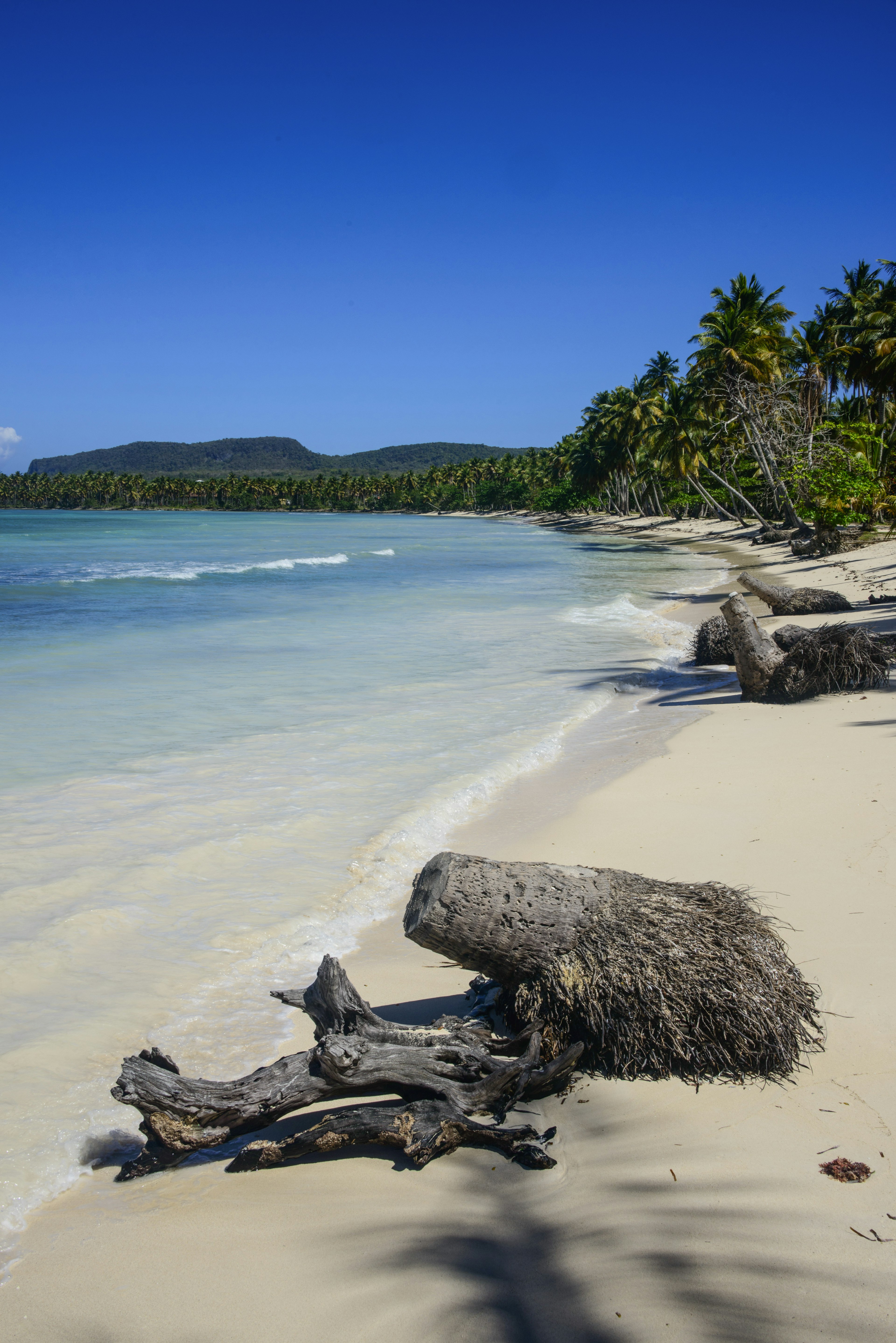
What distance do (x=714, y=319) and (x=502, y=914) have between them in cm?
4051

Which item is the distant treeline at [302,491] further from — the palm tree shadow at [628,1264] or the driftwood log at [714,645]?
the palm tree shadow at [628,1264]

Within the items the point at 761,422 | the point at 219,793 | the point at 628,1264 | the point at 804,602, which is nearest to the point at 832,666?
the point at 804,602

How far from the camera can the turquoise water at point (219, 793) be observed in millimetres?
4125

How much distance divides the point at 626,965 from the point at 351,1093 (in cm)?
113

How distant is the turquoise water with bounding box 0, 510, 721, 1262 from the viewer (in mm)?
4125

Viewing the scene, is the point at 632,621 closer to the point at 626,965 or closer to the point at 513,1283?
the point at 626,965

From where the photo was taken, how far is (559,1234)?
2633 mm

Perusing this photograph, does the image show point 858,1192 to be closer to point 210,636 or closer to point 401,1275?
point 401,1275

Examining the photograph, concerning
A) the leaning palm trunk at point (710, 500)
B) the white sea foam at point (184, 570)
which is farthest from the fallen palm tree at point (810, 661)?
the leaning palm trunk at point (710, 500)

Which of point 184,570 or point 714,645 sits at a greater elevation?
point 184,570

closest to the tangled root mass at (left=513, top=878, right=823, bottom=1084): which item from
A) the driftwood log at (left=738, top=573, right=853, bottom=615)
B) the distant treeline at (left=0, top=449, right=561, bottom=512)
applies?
the driftwood log at (left=738, top=573, right=853, bottom=615)

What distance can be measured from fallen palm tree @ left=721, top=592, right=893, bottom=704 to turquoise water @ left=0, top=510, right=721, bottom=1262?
6.89 ft

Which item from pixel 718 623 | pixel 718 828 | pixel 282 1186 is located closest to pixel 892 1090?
pixel 282 1186

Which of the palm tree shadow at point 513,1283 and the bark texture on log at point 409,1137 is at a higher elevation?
the bark texture on log at point 409,1137
